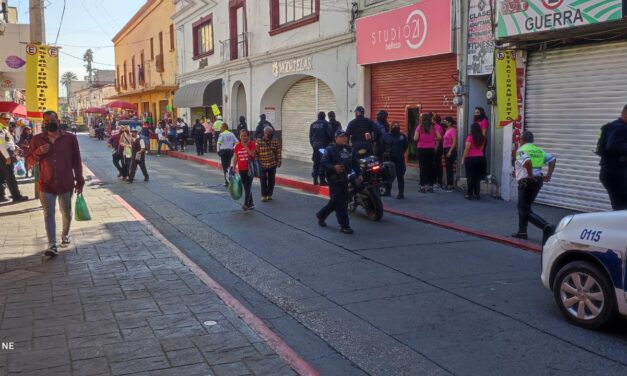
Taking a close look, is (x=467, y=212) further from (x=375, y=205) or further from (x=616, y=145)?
(x=616, y=145)

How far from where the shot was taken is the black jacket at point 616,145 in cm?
812

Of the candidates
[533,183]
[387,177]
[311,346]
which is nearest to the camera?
[311,346]

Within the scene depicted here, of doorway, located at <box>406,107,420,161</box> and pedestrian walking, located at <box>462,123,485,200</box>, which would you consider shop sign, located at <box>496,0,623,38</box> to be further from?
doorway, located at <box>406,107,420,161</box>

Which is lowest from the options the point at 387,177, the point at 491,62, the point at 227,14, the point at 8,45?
the point at 387,177

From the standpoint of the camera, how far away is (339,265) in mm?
7785

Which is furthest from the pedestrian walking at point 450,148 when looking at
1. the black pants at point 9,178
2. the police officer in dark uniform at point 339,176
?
the black pants at point 9,178

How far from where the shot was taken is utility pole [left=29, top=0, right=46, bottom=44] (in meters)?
13.4

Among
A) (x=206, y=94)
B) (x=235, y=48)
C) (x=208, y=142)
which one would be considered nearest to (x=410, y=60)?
(x=235, y=48)

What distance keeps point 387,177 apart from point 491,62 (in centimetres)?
393

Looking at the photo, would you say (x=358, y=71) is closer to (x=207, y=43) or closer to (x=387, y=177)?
(x=387, y=177)

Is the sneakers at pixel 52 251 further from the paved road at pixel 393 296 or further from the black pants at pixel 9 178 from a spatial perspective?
the black pants at pixel 9 178

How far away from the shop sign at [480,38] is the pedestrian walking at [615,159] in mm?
4923

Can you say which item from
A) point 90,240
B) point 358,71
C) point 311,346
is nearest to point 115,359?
point 311,346

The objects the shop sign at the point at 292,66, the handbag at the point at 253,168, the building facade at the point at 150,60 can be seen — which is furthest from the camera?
the building facade at the point at 150,60
